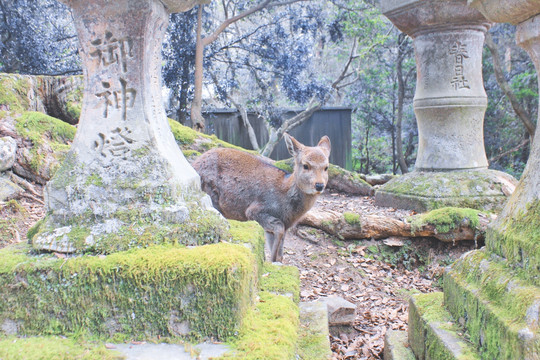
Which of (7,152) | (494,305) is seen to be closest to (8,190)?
(7,152)

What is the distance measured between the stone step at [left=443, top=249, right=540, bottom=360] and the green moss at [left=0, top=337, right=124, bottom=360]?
1.63 meters

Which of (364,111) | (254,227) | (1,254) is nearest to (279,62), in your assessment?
(364,111)

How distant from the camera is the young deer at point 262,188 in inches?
163

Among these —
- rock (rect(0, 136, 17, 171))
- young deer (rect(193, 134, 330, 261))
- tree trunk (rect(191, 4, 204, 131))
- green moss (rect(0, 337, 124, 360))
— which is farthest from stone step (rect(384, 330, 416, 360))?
tree trunk (rect(191, 4, 204, 131))

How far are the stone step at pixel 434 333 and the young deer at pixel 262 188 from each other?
1.66 m

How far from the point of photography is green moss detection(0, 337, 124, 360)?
68.9 inches

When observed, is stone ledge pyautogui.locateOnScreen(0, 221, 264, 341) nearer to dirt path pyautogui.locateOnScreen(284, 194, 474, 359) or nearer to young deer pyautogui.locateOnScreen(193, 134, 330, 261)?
dirt path pyautogui.locateOnScreen(284, 194, 474, 359)

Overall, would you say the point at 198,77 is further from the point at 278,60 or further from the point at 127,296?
the point at 127,296

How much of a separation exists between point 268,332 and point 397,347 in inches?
47.8

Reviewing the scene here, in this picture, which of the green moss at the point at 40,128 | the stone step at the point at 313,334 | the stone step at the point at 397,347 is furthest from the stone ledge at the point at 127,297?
the green moss at the point at 40,128

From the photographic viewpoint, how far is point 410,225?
504cm

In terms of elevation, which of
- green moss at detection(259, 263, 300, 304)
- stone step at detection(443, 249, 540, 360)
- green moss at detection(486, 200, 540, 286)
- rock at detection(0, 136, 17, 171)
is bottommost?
green moss at detection(259, 263, 300, 304)

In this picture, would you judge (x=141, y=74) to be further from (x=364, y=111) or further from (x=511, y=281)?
(x=364, y=111)

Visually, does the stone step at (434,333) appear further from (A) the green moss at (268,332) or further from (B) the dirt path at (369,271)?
(B) the dirt path at (369,271)
